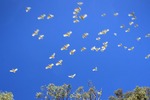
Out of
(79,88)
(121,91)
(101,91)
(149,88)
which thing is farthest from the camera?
(121,91)

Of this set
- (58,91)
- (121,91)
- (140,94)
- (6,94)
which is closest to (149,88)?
(121,91)

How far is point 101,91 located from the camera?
61.2m

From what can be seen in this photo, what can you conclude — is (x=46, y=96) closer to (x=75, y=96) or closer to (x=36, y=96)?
(x=36, y=96)

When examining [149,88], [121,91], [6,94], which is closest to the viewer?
[6,94]

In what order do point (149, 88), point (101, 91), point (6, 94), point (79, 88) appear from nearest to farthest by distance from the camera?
1. point (6, 94)
2. point (101, 91)
3. point (79, 88)
4. point (149, 88)

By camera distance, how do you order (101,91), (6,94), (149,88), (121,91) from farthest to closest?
(121,91)
(149,88)
(101,91)
(6,94)

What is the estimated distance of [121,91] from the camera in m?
83.5

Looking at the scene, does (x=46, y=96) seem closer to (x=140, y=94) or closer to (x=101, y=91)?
(x=101, y=91)

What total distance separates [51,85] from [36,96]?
12.9 feet

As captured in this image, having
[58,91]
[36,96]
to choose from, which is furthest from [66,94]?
[36,96]

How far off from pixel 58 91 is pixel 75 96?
3745 millimetres

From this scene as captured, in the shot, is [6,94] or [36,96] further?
[36,96]

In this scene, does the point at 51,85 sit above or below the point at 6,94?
above

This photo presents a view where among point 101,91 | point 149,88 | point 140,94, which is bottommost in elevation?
point 140,94
